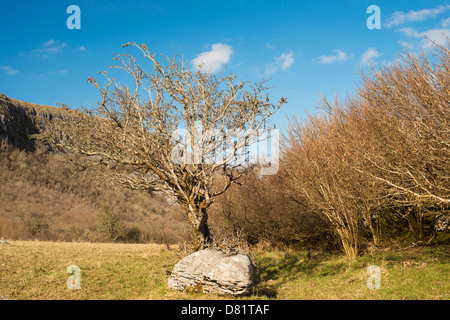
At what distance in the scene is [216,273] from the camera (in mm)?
7398

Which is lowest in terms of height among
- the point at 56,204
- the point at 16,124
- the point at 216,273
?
the point at 216,273

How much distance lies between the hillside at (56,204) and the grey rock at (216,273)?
16.2 meters

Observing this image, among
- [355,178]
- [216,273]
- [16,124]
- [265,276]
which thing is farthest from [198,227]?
[16,124]

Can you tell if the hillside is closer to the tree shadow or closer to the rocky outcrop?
the rocky outcrop

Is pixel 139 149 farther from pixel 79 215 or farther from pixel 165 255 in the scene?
pixel 79 215

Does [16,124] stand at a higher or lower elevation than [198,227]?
higher

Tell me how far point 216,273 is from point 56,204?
3622 centimetres

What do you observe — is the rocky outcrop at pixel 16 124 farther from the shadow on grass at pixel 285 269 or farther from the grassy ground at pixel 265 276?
the shadow on grass at pixel 285 269

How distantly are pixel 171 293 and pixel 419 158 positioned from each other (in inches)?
263

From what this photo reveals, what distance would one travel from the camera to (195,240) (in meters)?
9.29

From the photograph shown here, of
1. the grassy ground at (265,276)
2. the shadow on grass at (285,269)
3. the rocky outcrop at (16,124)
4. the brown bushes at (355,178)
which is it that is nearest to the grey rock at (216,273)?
the grassy ground at (265,276)

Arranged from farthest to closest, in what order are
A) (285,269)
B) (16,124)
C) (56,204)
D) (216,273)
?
(16,124), (56,204), (285,269), (216,273)

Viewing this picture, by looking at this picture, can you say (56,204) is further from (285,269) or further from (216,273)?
(216,273)
